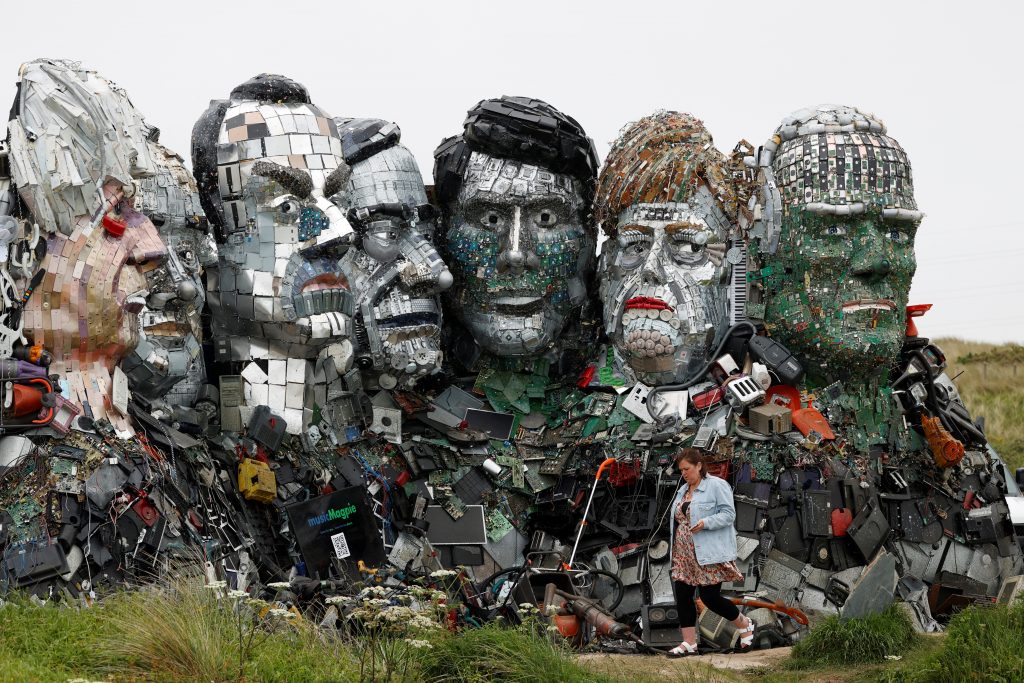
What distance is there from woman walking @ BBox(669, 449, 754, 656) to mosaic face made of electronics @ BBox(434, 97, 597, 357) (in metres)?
4.03

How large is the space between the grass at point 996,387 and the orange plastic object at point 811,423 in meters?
3.84

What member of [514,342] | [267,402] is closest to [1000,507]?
[514,342]

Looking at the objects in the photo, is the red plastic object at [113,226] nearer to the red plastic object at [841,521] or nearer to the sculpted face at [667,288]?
the sculpted face at [667,288]

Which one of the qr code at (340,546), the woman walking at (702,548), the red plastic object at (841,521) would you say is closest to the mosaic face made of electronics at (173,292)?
the qr code at (340,546)

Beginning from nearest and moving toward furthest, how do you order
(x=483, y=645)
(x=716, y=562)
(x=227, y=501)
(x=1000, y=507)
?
1. (x=483, y=645)
2. (x=716, y=562)
3. (x=227, y=501)
4. (x=1000, y=507)

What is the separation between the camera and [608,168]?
15.7 meters

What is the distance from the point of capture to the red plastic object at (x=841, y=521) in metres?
14.5

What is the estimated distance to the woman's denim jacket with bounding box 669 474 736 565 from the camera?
1173cm

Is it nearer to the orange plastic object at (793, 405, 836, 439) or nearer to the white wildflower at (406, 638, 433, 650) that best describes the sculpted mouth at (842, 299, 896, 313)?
the orange plastic object at (793, 405, 836, 439)

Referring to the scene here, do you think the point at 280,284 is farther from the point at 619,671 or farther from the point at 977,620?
the point at 977,620

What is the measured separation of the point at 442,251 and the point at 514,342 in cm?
113

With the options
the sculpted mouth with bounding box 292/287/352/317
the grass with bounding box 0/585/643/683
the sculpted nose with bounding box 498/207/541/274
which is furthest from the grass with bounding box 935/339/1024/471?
the grass with bounding box 0/585/643/683

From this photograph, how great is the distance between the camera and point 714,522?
1171 centimetres

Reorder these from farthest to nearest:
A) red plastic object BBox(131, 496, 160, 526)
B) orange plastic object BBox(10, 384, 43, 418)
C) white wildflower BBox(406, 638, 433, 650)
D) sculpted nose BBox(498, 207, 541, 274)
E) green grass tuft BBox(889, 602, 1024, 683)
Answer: sculpted nose BBox(498, 207, 541, 274)
red plastic object BBox(131, 496, 160, 526)
orange plastic object BBox(10, 384, 43, 418)
green grass tuft BBox(889, 602, 1024, 683)
white wildflower BBox(406, 638, 433, 650)
